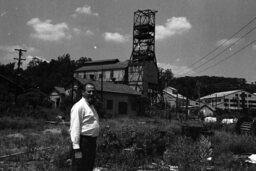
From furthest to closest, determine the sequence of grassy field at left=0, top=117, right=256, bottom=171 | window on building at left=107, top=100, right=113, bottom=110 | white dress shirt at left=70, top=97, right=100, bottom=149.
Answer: window on building at left=107, top=100, right=113, bottom=110 < grassy field at left=0, top=117, right=256, bottom=171 < white dress shirt at left=70, top=97, right=100, bottom=149

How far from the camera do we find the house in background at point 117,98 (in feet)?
141

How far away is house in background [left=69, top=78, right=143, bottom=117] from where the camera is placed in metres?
43.0

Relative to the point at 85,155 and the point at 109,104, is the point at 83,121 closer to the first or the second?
the point at 85,155

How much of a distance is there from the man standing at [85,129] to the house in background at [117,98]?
36.1 meters

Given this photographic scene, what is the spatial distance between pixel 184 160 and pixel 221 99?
7459 cm

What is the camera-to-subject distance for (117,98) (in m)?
45.2

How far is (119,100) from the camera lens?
4569 centimetres

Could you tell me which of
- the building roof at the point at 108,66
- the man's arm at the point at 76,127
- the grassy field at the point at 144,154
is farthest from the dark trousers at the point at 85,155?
the building roof at the point at 108,66

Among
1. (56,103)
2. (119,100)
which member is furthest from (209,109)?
(56,103)

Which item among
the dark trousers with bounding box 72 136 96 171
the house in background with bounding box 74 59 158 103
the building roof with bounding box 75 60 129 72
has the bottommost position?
the dark trousers with bounding box 72 136 96 171

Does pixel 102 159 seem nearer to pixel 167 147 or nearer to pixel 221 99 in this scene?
pixel 167 147

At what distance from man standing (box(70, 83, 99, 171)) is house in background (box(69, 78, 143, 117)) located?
36133 mm

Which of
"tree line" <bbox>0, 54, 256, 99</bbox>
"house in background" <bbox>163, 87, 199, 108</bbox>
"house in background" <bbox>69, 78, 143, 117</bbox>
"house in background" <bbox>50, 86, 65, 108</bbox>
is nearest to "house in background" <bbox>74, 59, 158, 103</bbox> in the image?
"house in background" <bbox>69, 78, 143, 117</bbox>

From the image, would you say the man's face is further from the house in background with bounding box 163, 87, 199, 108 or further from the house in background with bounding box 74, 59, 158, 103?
the house in background with bounding box 163, 87, 199, 108
